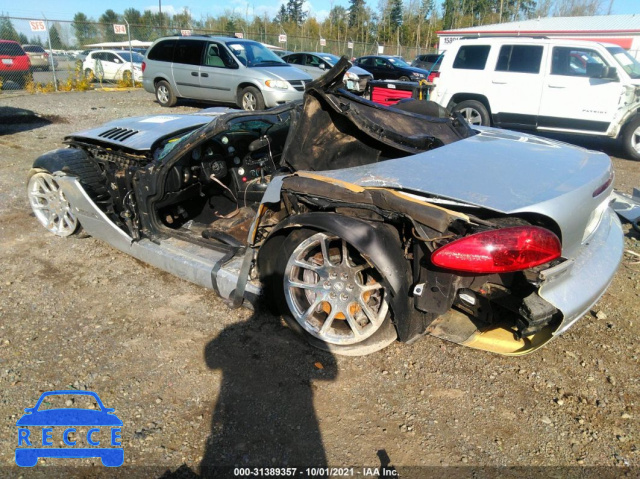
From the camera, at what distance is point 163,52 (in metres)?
12.6

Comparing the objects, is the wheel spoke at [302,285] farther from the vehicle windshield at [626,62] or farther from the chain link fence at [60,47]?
the chain link fence at [60,47]

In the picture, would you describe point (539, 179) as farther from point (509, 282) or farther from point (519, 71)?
point (519, 71)

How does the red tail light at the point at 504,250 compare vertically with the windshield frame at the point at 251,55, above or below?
below

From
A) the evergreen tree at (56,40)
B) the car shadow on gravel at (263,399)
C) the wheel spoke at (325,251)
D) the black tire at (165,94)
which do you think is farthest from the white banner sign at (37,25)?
the wheel spoke at (325,251)

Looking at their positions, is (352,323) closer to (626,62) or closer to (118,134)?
(118,134)

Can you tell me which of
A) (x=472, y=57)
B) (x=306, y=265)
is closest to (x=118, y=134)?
(x=306, y=265)

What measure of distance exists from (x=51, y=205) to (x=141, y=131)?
49.4 inches

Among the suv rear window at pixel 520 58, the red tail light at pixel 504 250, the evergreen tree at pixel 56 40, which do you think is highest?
the evergreen tree at pixel 56 40

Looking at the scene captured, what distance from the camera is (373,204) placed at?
7.77 ft

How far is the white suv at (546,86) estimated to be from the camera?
7.81 m

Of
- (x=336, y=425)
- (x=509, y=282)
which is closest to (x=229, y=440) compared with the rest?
(x=336, y=425)

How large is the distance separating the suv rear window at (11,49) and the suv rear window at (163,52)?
6096mm

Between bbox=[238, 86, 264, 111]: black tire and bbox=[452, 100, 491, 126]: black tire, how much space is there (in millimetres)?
4578

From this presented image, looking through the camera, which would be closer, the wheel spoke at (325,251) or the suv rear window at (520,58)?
the wheel spoke at (325,251)
